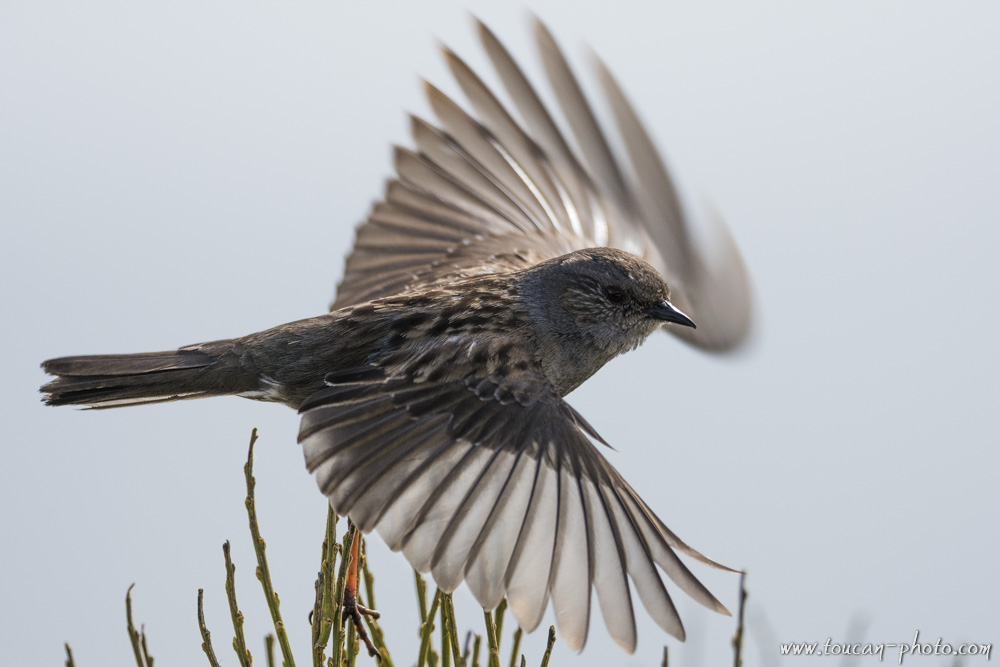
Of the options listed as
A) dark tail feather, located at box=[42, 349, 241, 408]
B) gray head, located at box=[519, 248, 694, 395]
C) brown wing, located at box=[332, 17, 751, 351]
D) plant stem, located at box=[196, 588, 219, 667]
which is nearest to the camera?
plant stem, located at box=[196, 588, 219, 667]

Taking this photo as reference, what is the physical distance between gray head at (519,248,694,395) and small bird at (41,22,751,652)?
0.01 metres

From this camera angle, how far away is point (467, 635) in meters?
3.67

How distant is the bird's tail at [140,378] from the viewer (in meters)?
4.75

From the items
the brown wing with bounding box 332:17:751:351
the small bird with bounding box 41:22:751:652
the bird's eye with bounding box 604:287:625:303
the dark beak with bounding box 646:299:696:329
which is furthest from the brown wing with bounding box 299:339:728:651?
the brown wing with bounding box 332:17:751:351

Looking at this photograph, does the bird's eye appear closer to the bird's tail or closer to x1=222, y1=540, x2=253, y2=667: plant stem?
the bird's tail

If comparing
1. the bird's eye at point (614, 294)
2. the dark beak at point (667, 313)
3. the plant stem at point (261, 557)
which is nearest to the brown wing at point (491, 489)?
the plant stem at point (261, 557)

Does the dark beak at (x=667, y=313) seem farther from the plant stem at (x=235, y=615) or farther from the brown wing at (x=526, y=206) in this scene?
the plant stem at (x=235, y=615)

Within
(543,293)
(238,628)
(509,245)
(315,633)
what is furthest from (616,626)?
(509,245)

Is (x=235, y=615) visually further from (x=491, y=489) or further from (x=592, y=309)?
(x=592, y=309)

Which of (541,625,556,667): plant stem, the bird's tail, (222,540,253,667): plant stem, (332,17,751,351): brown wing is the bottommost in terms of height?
(541,625,556,667): plant stem

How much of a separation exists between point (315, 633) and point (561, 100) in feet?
12.8

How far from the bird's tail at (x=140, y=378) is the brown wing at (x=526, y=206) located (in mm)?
1387

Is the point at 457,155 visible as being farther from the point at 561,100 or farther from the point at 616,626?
the point at 616,626

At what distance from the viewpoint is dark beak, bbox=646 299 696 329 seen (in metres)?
5.23
